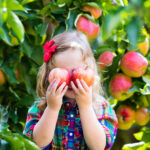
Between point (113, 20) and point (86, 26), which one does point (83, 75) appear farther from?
point (113, 20)

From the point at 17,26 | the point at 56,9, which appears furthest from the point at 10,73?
the point at 17,26

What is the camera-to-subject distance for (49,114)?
0.96 meters

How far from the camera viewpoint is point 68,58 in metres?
1.00

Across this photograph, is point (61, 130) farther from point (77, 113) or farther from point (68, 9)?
point (68, 9)

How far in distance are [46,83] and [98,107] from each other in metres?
0.20

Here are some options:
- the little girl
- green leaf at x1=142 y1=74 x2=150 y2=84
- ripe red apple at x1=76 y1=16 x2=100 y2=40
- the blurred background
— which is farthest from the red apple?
the little girl

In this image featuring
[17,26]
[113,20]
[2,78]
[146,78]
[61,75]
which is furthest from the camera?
[2,78]

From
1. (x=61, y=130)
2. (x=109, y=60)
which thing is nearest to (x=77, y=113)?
(x=61, y=130)

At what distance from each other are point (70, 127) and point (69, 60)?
0.24 metres

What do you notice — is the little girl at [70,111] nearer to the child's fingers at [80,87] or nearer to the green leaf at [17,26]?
the child's fingers at [80,87]

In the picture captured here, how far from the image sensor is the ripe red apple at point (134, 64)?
139cm

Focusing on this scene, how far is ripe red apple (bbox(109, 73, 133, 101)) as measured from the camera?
140 cm

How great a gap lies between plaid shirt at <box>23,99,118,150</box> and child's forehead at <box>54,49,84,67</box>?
14 centimetres

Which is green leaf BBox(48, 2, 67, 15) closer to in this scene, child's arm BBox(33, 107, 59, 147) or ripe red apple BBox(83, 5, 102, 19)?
ripe red apple BBox(83, 5, 102, 19)
